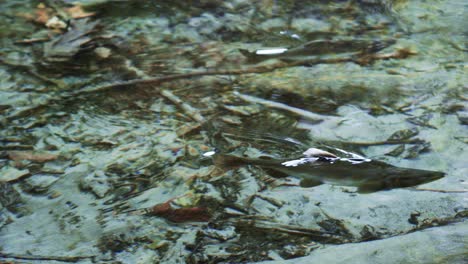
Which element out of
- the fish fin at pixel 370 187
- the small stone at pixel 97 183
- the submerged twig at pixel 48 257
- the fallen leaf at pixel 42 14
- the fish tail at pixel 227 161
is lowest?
the submerged twig at pixel 48 257

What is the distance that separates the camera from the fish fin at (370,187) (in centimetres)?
195

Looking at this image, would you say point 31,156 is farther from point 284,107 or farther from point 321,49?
point 321,49

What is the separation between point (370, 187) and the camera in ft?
6.42

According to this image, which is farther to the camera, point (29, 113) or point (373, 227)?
point (29, 113)

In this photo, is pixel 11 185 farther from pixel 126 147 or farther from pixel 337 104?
pixel 337 104

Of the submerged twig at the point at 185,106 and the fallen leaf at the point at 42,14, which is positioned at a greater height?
the fallen leaf at the point at 42,14

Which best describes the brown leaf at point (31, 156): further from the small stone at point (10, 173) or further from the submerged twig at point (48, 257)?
the submerged twig at point (48, 257)

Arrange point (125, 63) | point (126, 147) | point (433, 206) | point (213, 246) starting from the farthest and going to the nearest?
point (125, 63) → point (126, 147) → point (433, 206) → point (213, 246)

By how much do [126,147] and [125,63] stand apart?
2.18ft

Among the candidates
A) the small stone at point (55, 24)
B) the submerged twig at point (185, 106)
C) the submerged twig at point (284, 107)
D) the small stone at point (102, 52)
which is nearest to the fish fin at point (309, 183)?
the submerged twig at point (284, 107)

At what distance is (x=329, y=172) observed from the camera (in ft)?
6.64

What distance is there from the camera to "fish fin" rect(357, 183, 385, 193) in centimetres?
195

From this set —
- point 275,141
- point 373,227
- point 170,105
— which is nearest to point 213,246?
point 373,227

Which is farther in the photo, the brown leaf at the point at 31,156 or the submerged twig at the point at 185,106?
the submerged twig at the point at 185,106
